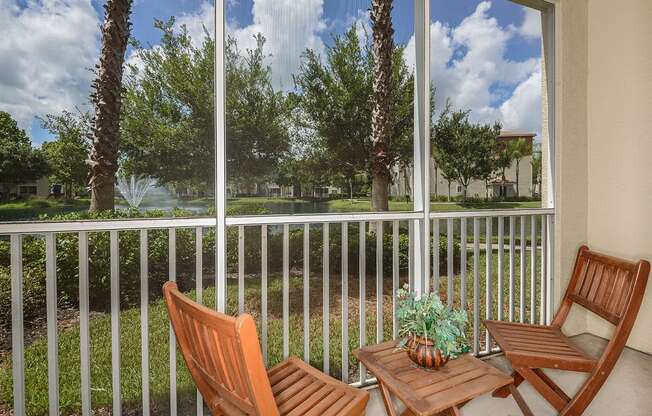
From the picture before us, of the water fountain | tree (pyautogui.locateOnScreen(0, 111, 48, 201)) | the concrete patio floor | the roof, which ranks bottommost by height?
A: the concrete patio floor

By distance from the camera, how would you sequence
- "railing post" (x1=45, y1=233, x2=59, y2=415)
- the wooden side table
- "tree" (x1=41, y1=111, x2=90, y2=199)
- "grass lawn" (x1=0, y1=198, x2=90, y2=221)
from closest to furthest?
the wooden side table → "railing post" (x1=45, y1=233, x2=59, y2=415) → "grass lawn" (x1=0, y1=198, x2=90, y2=221) → "tree" (x1=41, y1=111, x2=90, y2=199)

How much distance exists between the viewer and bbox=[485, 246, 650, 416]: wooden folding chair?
1764mm

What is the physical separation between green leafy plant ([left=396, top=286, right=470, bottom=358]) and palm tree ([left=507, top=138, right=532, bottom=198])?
1.85 m

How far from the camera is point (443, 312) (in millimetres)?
1529

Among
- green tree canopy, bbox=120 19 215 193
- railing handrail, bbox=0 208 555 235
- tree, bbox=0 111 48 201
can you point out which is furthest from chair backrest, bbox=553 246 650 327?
tree, bbox=0 111 48 201

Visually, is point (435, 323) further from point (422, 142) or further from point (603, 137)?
point (603, 137)

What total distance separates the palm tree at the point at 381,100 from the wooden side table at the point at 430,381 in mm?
1135

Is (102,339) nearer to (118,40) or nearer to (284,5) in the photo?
(118,40)

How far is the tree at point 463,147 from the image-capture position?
8.83 feet

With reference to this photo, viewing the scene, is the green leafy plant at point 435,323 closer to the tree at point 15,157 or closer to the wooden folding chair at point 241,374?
the wooden folding chair at point 241,374

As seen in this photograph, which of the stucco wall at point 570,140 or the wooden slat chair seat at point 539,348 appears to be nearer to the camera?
the wooden slat chair seat at point 539,348

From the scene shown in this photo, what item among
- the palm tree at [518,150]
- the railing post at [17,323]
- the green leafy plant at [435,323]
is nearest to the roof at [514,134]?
the palm tree at [518,150]

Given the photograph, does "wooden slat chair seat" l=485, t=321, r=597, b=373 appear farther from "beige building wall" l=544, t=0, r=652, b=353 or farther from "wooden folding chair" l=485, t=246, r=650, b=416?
"beige building wall" l=544, t=0, r=652, b=353

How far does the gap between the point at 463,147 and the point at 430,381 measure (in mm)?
1853
